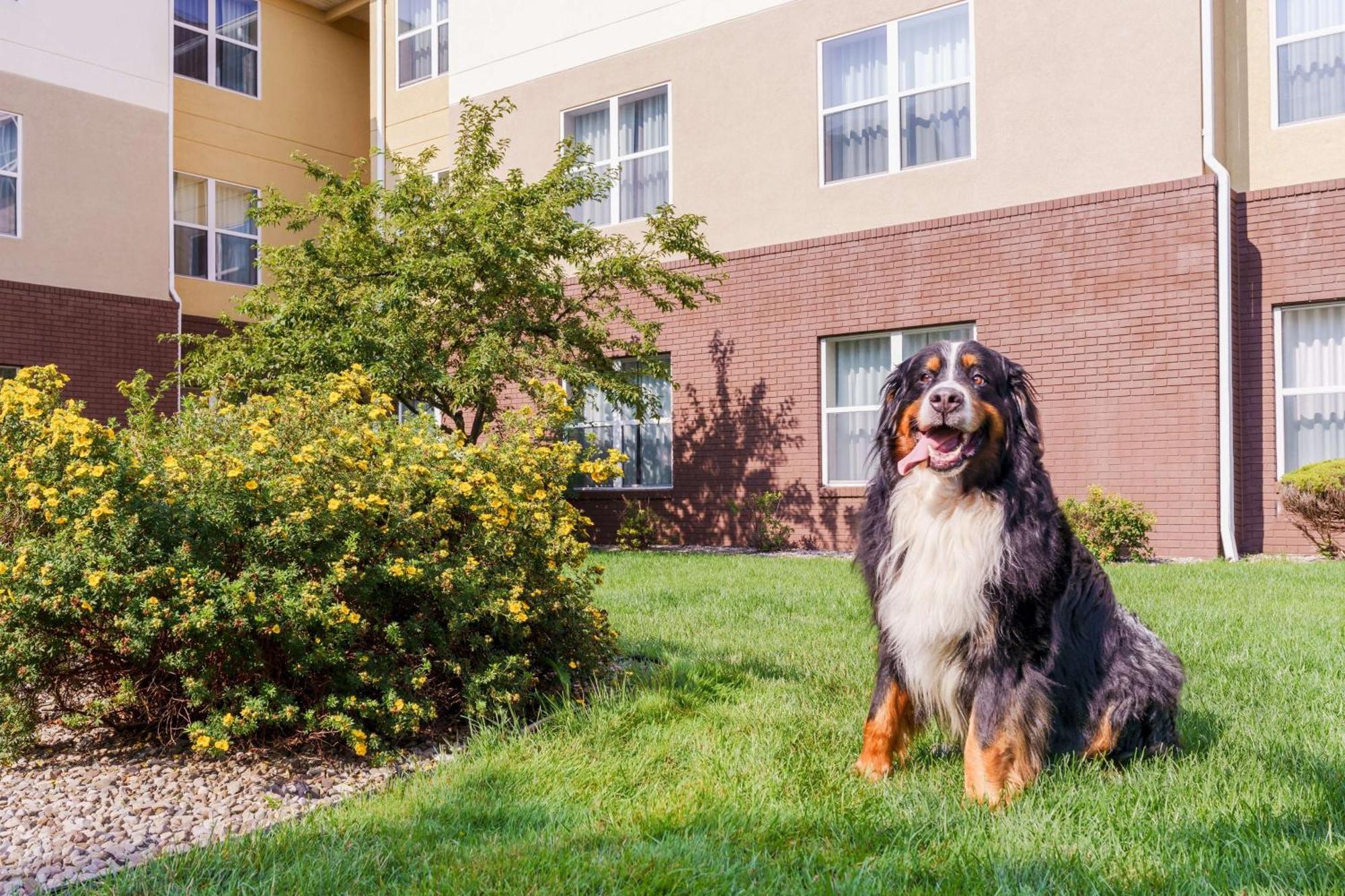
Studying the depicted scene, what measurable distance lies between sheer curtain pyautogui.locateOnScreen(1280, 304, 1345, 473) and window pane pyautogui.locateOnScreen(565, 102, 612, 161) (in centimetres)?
937

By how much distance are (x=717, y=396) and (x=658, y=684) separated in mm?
9844

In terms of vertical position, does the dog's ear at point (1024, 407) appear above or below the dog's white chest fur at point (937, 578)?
above

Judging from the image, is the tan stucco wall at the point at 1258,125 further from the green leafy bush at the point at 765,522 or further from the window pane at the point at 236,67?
the window pane at the point at 236,67

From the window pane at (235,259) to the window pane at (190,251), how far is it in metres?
0.23

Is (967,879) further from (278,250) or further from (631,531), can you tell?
(278,250)

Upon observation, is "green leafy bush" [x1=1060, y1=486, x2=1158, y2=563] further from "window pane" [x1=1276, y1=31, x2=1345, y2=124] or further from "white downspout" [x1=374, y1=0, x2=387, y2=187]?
"white downspout" [x1=374, y1=0, x2=387, y2=187]

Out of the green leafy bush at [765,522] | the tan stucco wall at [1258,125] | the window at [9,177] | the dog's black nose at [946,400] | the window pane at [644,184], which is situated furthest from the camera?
the window at [9,177]

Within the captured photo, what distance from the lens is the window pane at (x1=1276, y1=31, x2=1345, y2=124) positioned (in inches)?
445

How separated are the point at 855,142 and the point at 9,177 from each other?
484 inches

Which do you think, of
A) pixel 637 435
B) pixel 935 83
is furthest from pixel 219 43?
pixel 935 83

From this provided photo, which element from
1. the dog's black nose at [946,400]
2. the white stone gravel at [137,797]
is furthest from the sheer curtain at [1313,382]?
the white stone gravel at [137,797]

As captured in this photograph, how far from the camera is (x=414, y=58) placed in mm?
19266

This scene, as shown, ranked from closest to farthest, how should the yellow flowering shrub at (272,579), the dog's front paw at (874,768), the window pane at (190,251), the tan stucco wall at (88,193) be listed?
the dog's front paw at (874,768) → the yellow flowering shrub at (272,579) → the tan stucco wall at (88,193) → the window pane at (190,251)

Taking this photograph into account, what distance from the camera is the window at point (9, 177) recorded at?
15844 millimetres
